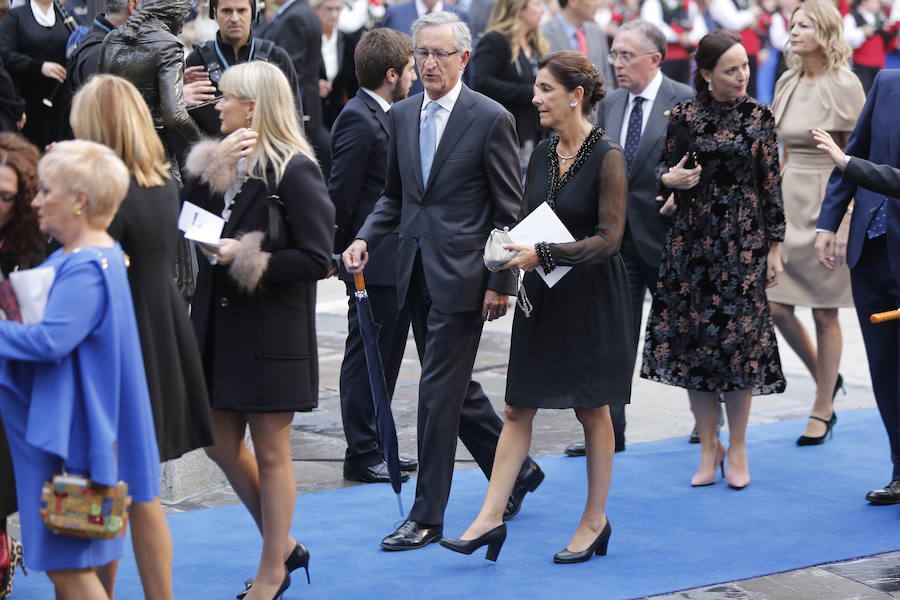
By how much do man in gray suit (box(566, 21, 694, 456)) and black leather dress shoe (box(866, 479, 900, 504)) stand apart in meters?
1.34

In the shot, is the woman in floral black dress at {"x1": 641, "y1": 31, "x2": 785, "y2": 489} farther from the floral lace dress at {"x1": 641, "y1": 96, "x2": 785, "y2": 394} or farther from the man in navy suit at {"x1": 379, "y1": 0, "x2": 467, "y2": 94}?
the man in navy suit at {"x1": 379, "y1": 0, "x2": 467, "y2": 94}

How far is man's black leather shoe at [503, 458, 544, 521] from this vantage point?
612 centimetres

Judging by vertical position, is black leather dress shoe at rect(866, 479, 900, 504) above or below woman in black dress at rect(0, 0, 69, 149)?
below

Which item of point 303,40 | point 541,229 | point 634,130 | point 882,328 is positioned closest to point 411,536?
point 541,229

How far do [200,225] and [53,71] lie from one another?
16.5 ft

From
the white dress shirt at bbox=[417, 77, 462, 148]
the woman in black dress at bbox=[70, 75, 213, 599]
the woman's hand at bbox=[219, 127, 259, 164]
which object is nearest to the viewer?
the woman in black dress at bbox=[70, 75, 213, 599]

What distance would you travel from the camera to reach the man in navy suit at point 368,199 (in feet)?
21.3

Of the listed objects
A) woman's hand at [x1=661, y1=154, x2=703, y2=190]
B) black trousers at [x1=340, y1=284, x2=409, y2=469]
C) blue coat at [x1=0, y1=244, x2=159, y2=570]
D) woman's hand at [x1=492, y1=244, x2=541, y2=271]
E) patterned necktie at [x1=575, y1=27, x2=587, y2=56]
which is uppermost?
patterned necktie at [x1=575, y1=27, x2=587, y2=56]

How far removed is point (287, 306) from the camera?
4820 mm

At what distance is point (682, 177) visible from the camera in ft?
21.4

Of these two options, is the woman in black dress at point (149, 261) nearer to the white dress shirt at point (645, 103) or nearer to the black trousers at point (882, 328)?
the white dress shirt at point (645, 103)

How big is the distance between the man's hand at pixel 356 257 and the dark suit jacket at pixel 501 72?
4702 mm

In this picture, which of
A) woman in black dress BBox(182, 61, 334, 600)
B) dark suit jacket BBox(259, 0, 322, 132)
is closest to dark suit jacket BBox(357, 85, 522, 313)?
woman in black dress BBox(182, 61, 334, 600)

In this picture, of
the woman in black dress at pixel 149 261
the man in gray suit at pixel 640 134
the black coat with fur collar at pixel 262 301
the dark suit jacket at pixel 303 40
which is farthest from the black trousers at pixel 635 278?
the dark suit jacket at pixel 303 40
